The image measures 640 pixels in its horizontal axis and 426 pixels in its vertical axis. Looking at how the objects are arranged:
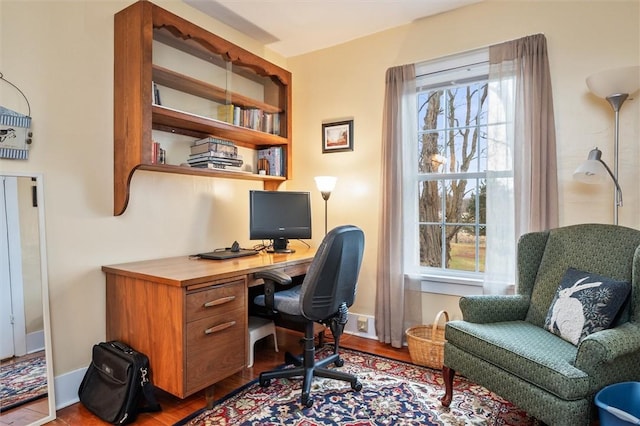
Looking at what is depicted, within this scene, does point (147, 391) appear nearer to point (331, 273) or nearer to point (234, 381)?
point (234, 381)

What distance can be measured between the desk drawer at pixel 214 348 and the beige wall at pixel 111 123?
74 centimetres

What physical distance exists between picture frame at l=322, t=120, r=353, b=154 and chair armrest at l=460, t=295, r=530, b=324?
166 centimetres

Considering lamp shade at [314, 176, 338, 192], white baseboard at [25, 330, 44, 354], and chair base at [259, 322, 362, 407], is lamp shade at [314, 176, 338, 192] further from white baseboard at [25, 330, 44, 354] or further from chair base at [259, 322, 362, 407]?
white baseboard at [25, 330, 44, 354]

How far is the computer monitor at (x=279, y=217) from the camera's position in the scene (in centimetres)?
283

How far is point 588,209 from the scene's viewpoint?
2311 millimetres

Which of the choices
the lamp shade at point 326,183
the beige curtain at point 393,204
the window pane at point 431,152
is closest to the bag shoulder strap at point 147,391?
the beige curtain at point 393,204

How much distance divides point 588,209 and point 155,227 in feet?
9.06

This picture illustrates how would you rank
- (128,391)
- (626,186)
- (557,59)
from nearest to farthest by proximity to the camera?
(128,391), (626,186), (557,59)

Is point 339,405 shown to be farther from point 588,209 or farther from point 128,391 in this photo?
point 588,209

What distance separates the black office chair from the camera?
1.99 m

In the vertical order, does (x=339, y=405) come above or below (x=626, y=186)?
below

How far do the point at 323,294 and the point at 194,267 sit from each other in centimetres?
77

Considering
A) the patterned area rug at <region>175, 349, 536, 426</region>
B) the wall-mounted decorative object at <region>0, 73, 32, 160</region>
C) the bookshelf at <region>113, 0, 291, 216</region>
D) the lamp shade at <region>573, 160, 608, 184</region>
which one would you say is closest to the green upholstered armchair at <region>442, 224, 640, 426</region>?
the patterned area rug at <region>175, 349, 536, 426</region>

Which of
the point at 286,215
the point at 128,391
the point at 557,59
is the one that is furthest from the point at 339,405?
the point at 557,59
